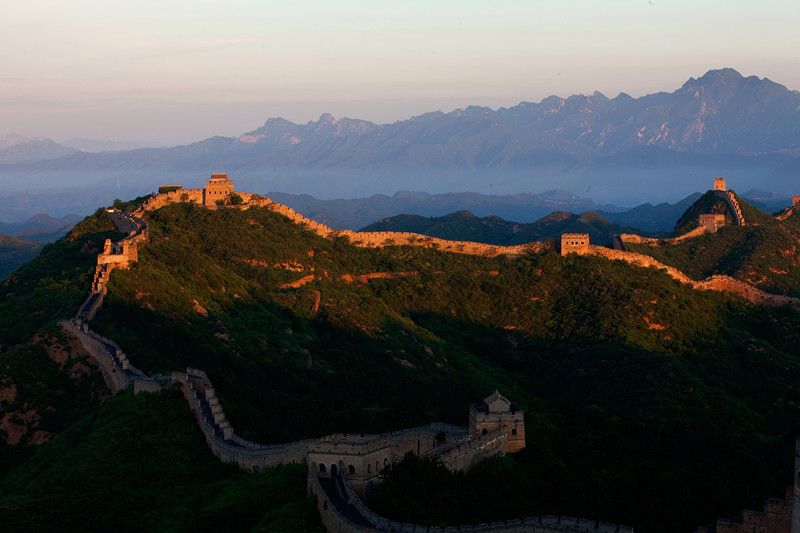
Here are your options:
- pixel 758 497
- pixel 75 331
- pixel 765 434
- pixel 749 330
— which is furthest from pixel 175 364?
→ pixel 749 330

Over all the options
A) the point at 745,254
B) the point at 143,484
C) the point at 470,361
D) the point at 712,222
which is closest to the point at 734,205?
the point at 712,222

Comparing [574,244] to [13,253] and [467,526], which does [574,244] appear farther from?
[13,253]

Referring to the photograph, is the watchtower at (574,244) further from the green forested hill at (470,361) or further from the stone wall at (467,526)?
the stone wall at (467,526)

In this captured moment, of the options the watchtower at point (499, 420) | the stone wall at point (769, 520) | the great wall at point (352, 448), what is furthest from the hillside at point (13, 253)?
the stone wall at point (769, 520)

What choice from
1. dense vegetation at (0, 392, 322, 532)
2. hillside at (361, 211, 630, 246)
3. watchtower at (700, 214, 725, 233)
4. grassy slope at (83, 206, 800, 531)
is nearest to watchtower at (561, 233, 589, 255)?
grassy slope at (83, 206, 800, 531)

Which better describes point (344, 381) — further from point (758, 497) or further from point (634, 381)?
point (758, 497)
